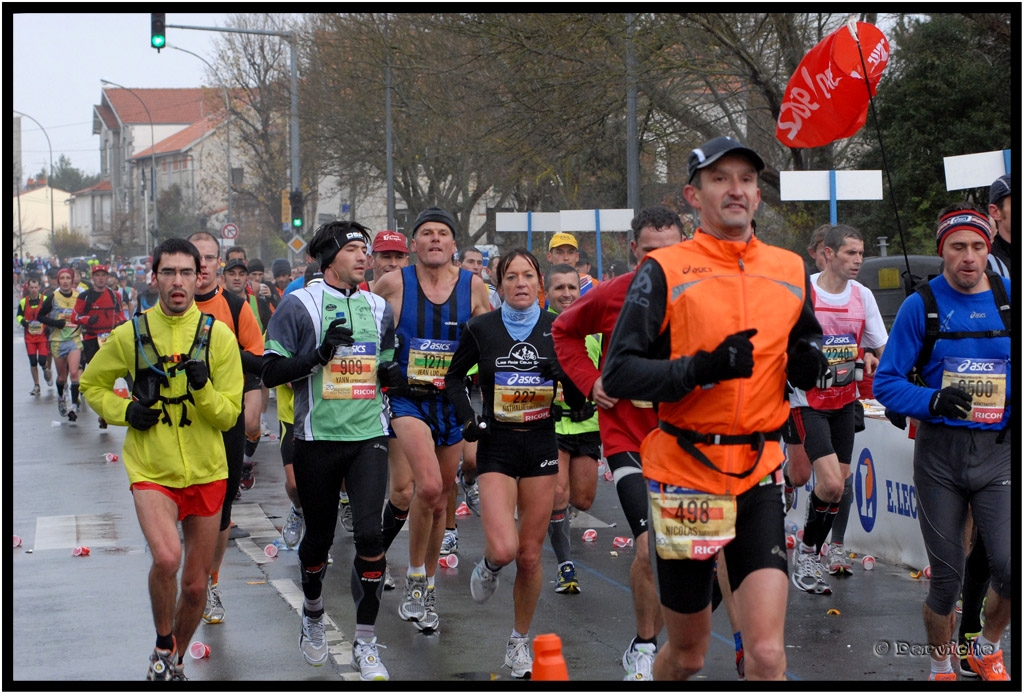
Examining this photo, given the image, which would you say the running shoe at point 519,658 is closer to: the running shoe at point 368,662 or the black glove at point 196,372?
the running shoe at point 368,662

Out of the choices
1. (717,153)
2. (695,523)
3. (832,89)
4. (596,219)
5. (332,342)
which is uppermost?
(832,89)

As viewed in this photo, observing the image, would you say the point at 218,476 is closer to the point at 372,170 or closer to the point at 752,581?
the point at 752,581

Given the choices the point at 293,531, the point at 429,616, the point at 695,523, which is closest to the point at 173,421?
the point at 429,616

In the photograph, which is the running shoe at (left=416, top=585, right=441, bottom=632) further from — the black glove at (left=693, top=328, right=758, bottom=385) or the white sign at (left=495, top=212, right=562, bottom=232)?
the white sign at (left=495, top=212, right=562, bottom=232)

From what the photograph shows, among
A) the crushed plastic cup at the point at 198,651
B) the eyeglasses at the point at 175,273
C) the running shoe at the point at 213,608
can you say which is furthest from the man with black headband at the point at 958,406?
the running shoe at the point at 213,608

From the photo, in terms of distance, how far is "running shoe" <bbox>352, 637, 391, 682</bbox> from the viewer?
21.3 feet

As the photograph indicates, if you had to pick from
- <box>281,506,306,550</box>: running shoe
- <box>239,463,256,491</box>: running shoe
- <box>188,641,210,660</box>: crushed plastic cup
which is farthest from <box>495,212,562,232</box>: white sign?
<box>188,641,210,660</box>: crushed plastic cup

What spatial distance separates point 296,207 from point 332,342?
3391 centimetres

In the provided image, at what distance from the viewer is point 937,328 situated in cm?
612

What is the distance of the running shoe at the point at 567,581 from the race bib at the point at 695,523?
403 centimetres

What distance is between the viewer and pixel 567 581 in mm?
8617

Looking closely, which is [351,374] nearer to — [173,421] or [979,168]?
[173,421]

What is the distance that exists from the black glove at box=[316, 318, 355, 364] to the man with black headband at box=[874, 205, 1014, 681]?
246 centimetres

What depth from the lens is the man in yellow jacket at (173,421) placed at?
20.4 ft
